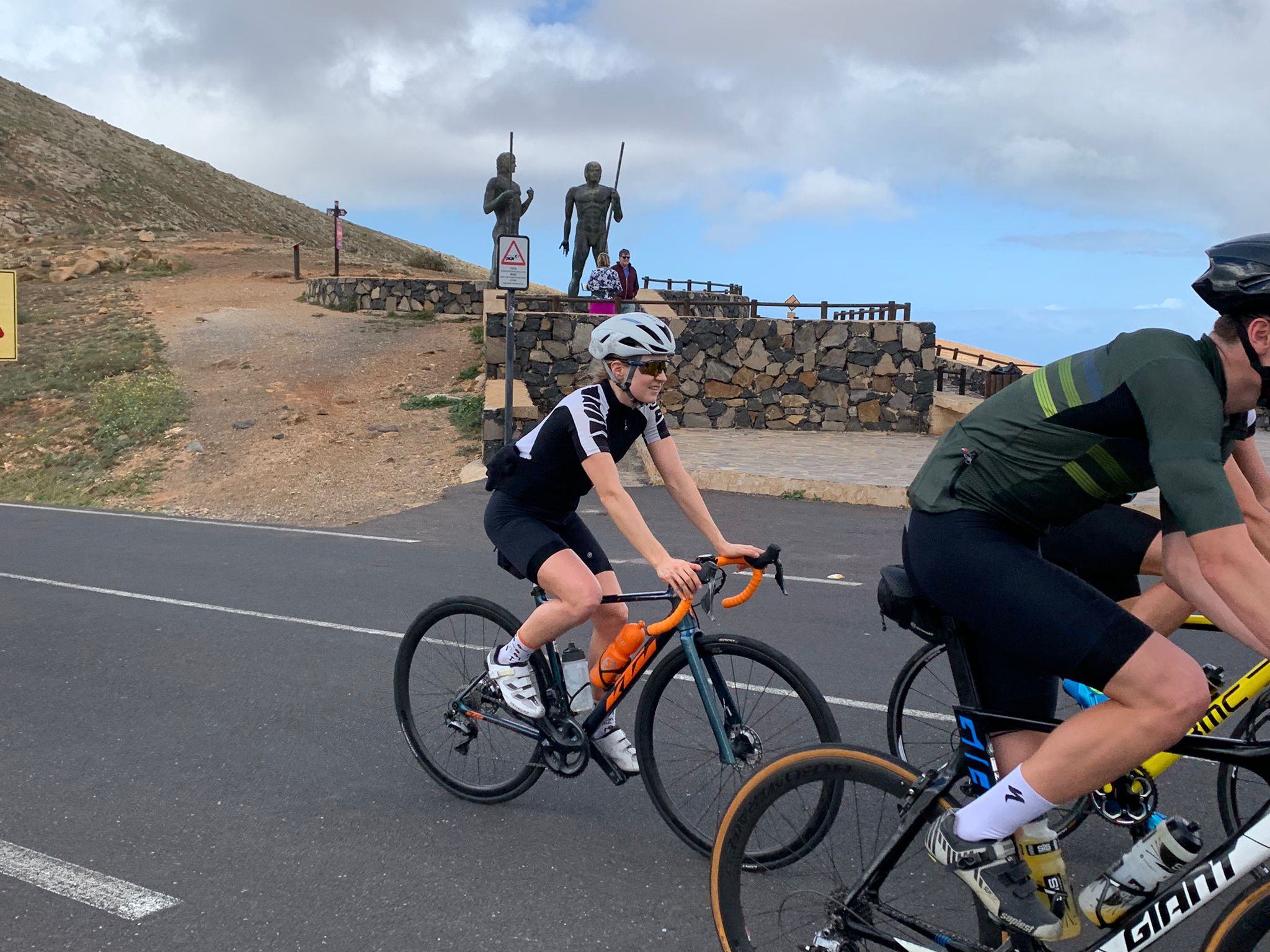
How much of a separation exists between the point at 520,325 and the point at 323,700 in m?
14.0

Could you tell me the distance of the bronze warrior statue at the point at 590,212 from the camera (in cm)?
2359

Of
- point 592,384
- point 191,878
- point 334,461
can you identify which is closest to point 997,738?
point 592,384

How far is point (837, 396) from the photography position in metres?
19.3

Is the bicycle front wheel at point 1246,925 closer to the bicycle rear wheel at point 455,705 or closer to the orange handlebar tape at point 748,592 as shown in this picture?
the orange handlebar tape at point 748,592

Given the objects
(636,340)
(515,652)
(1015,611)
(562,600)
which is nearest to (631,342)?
(636,340)

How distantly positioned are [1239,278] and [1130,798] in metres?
1.27

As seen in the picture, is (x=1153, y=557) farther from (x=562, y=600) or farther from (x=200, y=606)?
(x=200, y=606)

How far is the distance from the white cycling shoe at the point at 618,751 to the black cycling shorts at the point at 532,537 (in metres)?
0.61

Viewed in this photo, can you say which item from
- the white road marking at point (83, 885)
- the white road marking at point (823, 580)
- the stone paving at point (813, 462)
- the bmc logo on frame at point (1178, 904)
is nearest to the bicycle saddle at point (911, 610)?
the bmc logo on frame at point (1178, 904)

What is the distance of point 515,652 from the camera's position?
14.1 feet

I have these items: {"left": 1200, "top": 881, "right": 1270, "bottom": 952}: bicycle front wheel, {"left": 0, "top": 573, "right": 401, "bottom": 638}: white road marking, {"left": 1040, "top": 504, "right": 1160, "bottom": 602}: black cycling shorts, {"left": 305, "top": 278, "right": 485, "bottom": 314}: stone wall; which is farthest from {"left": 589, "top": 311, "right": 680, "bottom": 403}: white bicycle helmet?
{"left": 305, "top": 278, "right": 485, "bottom": 314}: stone wall

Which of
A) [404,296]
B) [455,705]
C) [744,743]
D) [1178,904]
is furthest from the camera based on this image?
[404,296]

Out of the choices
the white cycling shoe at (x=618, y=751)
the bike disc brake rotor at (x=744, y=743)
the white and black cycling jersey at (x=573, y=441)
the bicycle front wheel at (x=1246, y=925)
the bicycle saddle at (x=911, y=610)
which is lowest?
the white cycling shoe at (x=618, y=751)

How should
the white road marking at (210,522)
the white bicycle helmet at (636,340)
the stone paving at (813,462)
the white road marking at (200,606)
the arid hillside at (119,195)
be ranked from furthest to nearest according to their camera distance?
the arid hillside at (119,195) < the stone paving at (813,462) < the white road marking at (210,522) < the white road marking at (200,606) < the white bicycle helmet at (636,340)
